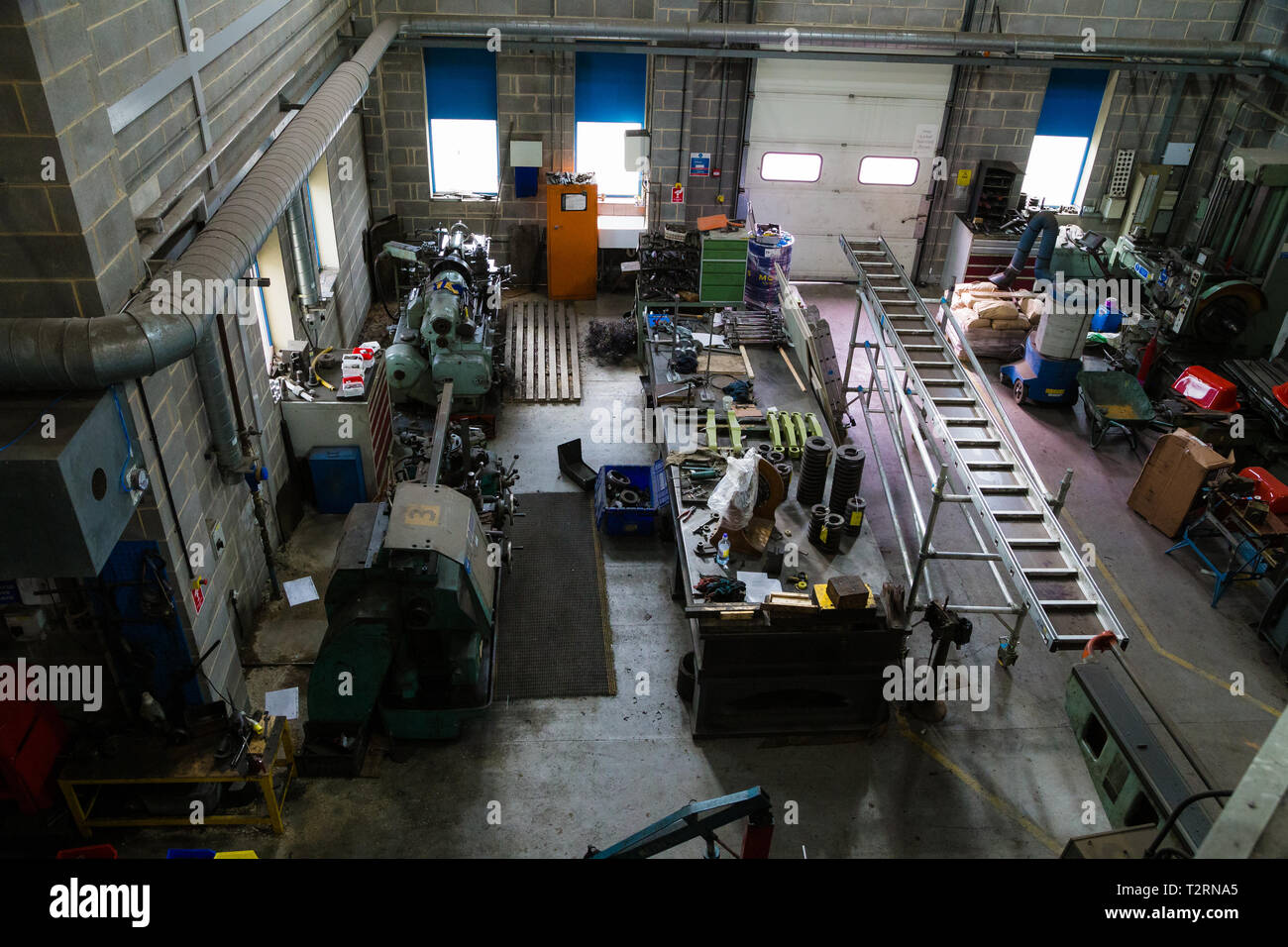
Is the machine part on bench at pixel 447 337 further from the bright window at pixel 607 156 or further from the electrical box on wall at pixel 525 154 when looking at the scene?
the bright window at pixel 607 156

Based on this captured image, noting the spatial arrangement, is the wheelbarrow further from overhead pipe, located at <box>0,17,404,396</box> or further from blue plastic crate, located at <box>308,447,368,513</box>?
overhead pipe, located at <box>0,17,404,396</box>

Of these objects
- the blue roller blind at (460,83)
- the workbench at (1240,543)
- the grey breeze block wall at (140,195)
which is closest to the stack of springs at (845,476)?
the workbench at (1240,543)

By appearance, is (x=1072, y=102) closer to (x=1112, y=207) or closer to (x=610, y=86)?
(x=1112, y=207)

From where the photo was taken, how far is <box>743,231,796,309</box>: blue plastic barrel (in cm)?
1187

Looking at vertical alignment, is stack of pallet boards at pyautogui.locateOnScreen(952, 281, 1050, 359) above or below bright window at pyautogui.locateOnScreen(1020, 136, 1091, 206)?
below

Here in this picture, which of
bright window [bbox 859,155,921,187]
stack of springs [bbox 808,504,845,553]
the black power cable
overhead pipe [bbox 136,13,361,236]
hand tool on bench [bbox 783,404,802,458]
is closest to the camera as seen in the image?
the black power cable

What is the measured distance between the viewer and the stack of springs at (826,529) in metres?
6.86

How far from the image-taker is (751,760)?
20.5 ft

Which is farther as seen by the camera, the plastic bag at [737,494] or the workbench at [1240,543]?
the workbench at [1240,543]

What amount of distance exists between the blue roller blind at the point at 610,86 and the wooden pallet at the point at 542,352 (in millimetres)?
2672

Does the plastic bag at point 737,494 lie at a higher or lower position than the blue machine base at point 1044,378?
higher

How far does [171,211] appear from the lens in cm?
534

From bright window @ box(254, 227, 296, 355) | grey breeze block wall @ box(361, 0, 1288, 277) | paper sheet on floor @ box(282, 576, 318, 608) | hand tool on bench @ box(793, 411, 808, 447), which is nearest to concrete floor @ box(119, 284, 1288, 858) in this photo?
paper sheet on floor @ box(282, 576, 318, 608)

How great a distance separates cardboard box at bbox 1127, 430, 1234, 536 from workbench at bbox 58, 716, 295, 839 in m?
7.97
